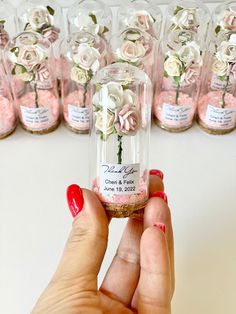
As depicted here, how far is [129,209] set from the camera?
748 millimetres

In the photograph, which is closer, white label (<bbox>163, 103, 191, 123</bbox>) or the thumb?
the thumb

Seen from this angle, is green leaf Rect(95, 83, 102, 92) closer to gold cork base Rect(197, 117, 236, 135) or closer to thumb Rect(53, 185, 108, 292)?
thumb Rect(53, 185, 108, 292)

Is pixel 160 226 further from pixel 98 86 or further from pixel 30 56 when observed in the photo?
pixel 30 56

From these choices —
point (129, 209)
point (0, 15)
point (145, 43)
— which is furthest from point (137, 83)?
point (0, 15)

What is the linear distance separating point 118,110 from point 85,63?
0.95 ft

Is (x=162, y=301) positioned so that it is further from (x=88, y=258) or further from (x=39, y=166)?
(x=39, y=166)

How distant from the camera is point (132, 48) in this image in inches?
39.0

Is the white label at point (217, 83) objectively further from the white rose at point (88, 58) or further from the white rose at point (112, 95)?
the white rose at point (112, 95)

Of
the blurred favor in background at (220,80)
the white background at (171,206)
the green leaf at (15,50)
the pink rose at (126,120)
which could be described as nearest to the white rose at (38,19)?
the green leaf at (15,50)

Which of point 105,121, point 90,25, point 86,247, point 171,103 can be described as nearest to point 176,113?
point 171,103

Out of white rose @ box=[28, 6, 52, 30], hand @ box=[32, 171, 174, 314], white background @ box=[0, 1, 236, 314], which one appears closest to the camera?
hand @ box=[32, 171, 174, 314]

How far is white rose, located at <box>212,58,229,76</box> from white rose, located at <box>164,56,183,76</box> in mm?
71

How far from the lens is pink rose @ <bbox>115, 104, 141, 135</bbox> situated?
0.72 metres

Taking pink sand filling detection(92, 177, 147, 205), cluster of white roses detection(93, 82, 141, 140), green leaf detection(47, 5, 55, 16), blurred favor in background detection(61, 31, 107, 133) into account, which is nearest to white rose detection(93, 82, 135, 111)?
cluster of white roses detection(93, 82, 141, 140)
